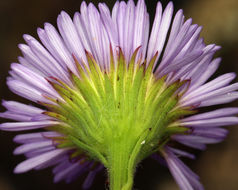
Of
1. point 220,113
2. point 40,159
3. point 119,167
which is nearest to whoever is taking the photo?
point 119,167

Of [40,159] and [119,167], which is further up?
[40,159]

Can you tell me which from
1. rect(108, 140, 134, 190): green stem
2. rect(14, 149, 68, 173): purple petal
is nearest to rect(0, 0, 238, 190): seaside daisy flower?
rect(108, 140, 134, 190): green stem

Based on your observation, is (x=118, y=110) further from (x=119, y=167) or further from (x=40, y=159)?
(x=40, y=159)

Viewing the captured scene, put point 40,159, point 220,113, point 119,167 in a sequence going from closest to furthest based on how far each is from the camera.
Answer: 1. point 119,167
2. point 220,113
3. point 40,159

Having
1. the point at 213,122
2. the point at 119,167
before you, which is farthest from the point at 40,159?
the point at 213,122

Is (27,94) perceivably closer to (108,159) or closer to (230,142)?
(108,159)

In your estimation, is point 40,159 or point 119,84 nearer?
point 119,84

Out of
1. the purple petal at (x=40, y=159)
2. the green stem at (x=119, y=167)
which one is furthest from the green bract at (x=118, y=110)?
the purple petal at (x=40, y=159)

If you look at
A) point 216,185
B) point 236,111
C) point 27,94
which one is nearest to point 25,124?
point 27,94
